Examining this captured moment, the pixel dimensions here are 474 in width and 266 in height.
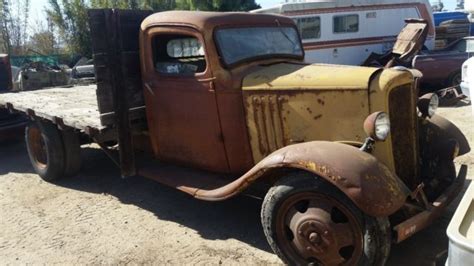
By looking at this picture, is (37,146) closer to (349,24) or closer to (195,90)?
(195,90)

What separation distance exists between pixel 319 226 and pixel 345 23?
11814 millimetres

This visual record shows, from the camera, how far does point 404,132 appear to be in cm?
394

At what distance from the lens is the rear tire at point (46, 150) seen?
19.4 feet

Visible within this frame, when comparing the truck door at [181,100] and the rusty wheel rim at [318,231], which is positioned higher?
the truck door at [181,100]

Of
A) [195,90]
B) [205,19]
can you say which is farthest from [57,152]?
[205,19]

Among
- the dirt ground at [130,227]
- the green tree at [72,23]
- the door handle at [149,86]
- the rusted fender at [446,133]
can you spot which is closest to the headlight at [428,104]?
the rusted fender at [446,133]

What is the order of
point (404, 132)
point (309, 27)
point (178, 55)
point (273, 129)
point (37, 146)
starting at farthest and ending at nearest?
point (309, 27) < point (37, 146) < point (178, 55) < point (273, 129) < point (404, 132)

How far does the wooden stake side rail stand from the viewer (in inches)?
203

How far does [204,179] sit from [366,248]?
1.80m

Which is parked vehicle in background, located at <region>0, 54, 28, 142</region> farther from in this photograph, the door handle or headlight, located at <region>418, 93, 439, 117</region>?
headlight, located at <region>418, 93, 439, 117</region>

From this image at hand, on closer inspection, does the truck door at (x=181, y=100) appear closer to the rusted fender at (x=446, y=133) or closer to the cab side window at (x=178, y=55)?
the cab side window at (x=178, y=55)

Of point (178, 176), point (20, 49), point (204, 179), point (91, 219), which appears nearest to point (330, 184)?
point (204, 179)

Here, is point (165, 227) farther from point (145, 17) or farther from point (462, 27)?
point (462, 27)

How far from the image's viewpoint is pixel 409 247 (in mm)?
3934
